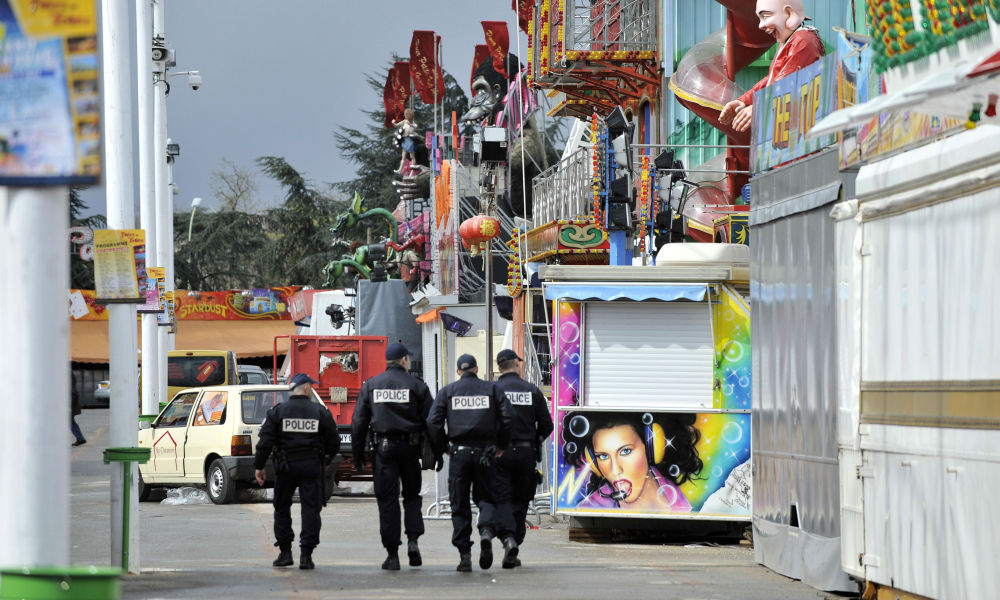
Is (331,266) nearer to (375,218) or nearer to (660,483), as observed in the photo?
(375,218)

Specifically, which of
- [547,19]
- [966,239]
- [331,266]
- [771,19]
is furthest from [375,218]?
[966,239]

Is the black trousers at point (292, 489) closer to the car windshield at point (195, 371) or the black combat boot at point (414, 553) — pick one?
the black combat boot at point (414, 553)

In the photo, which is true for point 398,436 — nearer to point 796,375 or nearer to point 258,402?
point 796,375

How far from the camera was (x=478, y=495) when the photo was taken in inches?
520

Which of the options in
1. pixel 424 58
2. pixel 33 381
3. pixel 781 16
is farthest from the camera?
pixel 424 58

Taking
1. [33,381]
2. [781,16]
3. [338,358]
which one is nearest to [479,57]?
[338,358]

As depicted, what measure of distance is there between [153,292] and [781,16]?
9.17 m

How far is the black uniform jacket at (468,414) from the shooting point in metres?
13.1

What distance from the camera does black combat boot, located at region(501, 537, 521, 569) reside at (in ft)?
42.8

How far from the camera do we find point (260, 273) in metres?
87.3

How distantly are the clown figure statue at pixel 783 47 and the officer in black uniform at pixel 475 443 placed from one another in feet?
11.9

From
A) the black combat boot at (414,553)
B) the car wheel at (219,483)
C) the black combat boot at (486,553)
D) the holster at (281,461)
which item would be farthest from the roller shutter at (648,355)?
the car wheel at (219,483)

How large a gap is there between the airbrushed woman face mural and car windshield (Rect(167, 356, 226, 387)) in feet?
90.7

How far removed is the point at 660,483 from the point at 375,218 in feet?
192
